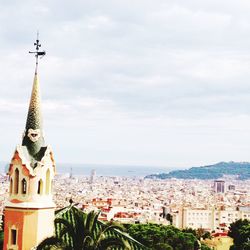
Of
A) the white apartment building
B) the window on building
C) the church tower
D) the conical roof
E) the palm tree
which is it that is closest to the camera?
the palm tree

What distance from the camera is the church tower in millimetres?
15727

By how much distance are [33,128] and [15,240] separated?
116 inches

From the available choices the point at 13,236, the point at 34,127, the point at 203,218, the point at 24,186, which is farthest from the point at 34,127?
the point at 203,218

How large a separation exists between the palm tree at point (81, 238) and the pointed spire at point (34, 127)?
2.02 m

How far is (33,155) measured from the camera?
639 inches

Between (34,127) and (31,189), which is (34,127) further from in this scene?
(31,189)

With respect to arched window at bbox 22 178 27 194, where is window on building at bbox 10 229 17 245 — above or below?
below

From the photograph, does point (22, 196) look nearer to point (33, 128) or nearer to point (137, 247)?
point (33, 128)

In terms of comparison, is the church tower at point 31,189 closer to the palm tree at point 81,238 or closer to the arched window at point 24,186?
the arched window at point 24,186

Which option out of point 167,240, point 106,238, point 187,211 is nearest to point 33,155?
point 106,238

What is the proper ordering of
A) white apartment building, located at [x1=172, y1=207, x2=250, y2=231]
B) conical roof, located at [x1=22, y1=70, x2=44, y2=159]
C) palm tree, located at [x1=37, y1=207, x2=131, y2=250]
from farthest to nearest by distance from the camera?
white apartment building, located at [x1=172, y1=207, x2=250, y2=231], conical roof, located at [x1=22, y1=70, x2=44, y2=159], palm tree, located at [x1=37, y1=207, x2=131, y2=250]

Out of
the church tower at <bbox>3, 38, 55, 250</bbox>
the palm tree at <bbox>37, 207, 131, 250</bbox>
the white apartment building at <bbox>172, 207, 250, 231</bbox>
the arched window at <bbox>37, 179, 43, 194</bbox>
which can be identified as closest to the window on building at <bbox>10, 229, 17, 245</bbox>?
the church tower at <bbox>3, 38, 55, 250</bbox>

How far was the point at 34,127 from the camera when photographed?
53.5 ft

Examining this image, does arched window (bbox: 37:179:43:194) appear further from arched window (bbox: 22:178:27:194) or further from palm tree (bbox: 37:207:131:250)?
palm tree (bbox: 37:207:131:250)
